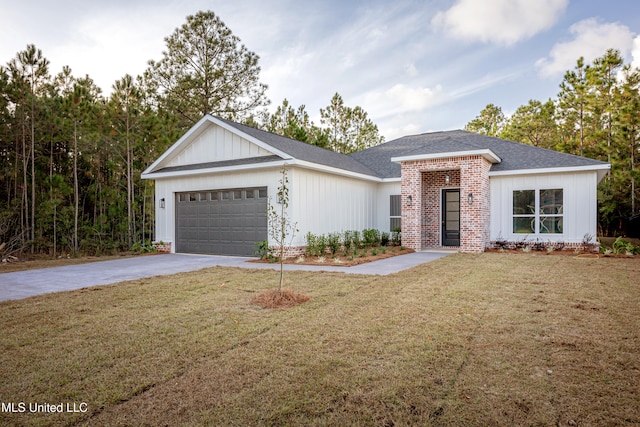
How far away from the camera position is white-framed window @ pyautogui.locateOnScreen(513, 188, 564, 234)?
42.4ft

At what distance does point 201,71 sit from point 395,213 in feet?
53.5

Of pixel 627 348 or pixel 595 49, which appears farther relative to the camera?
pixel 595 49

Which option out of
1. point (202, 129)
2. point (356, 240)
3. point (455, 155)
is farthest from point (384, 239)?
point (202, 129)

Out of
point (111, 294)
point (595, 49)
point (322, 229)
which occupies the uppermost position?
point (595, 49)

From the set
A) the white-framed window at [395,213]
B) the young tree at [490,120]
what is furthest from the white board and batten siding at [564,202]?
the young tree at [490,120]

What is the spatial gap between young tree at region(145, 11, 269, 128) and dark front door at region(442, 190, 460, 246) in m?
16.0

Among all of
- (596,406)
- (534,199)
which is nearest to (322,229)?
(534,199)

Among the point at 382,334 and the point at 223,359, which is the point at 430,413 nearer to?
the point at 382,334

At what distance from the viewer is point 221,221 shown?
42.3ft

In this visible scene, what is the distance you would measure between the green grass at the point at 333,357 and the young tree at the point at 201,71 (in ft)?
65.3

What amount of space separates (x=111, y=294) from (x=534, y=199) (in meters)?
12.9

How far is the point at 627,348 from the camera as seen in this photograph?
369 cm

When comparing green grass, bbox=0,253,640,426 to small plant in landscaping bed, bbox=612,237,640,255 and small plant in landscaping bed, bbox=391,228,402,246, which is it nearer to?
small plant in landscaping bed, bbox=612,237,640,255

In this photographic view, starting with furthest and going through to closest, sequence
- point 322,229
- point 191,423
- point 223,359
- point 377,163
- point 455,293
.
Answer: point 377,163 < point 322,229 < point 455,293 < point 223,359 < point 191,423
